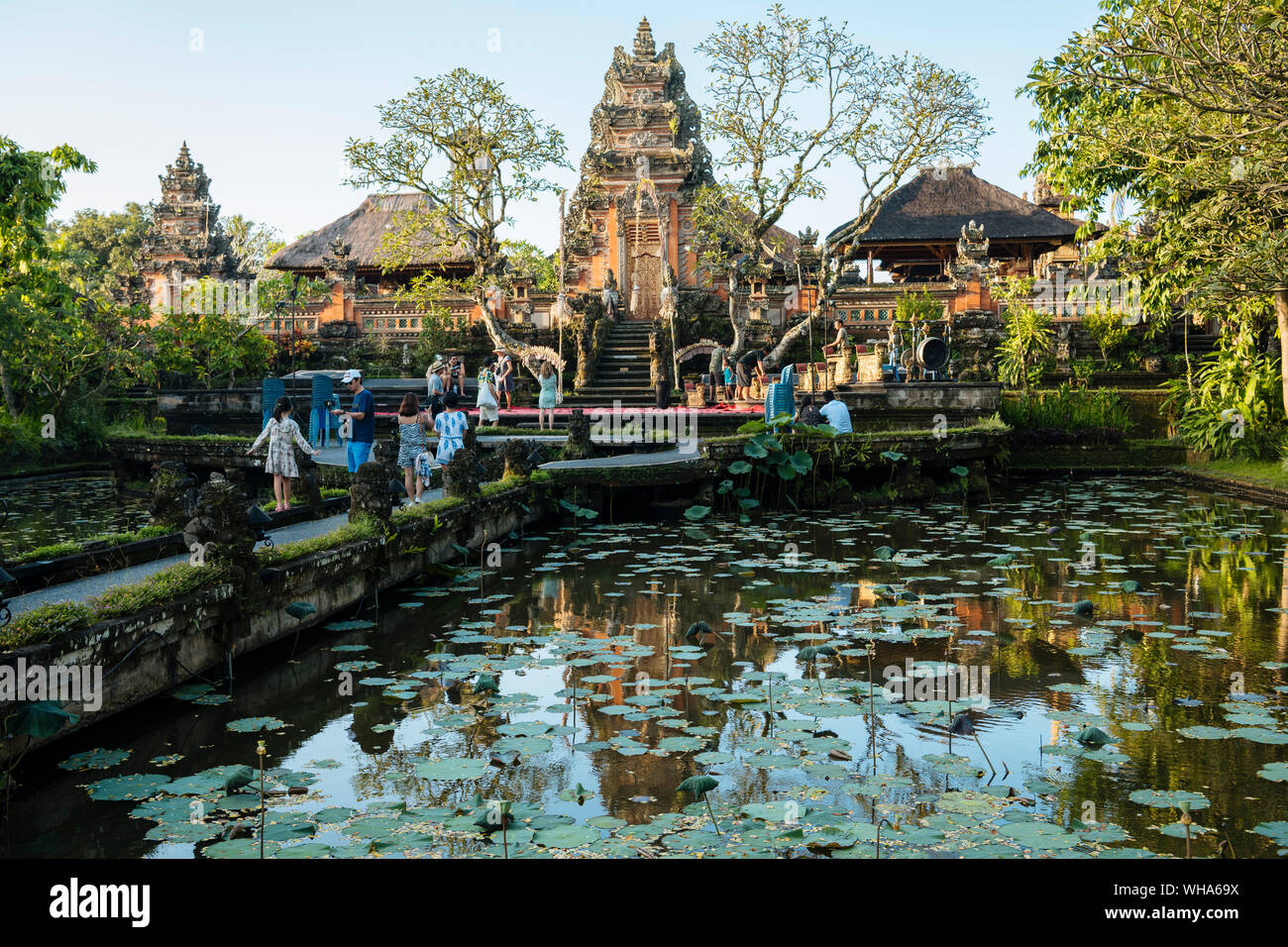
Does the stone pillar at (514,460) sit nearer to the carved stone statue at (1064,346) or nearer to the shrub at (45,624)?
the shrub at (45,624)

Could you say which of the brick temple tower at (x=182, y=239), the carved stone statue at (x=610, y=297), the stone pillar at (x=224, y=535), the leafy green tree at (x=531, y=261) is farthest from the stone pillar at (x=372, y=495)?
the leafy green tree at (x=531, y=261)

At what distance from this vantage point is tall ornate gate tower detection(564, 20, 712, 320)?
88.4 ft

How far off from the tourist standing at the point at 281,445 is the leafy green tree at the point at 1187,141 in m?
8.27

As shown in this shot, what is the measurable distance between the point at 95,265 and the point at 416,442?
→ 40572mm

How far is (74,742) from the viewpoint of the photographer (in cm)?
481

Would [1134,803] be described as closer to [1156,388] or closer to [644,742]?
[644,742]

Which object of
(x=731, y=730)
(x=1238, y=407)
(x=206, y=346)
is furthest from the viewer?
(x=206, y=346)

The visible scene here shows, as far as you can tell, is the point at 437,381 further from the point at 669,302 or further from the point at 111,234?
the point at 111,234

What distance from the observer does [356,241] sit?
3434 cm

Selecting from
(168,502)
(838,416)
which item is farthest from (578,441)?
(168,502)

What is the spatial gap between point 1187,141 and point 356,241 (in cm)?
2849

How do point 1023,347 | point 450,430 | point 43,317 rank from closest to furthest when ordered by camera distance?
point 450,430 < point 43,317 < point 1023,347

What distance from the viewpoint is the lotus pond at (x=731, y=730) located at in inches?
144

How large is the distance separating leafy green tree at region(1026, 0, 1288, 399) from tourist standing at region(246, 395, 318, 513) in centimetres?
827
